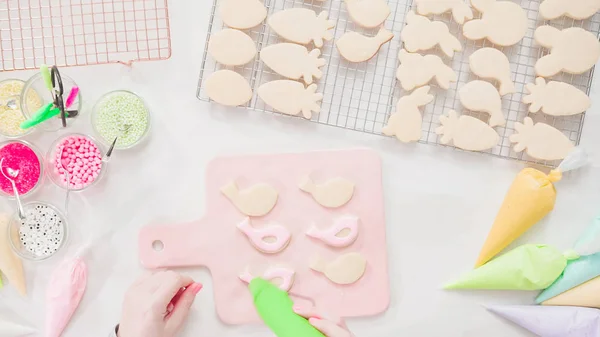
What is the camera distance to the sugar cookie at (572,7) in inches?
54.7

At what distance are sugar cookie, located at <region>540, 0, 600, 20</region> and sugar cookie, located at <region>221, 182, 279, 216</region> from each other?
0.76m

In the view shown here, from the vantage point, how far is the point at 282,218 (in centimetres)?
144

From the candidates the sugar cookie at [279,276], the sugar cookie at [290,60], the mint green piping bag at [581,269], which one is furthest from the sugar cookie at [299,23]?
the mint green piping bag at [581,269]

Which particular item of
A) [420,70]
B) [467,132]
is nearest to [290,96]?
[420,70]

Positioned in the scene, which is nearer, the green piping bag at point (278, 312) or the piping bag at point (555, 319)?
the green piping bag at point (278, 312)

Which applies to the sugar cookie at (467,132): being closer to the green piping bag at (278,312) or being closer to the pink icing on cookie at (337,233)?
the pink icing on cookie at (337,233)

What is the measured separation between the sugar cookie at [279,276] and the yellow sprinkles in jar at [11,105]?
62cm

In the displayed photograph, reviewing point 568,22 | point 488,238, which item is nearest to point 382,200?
point 488,238

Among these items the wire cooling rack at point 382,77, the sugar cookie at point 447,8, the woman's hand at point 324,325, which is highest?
the sugar cookie at point 447,8

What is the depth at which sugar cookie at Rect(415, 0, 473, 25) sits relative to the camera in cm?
140

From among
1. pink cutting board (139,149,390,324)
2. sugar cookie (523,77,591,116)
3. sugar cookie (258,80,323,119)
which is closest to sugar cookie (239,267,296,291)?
pink cutting board (139,149,390,324)

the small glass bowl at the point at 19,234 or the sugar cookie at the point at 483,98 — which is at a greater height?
the sugar cookie at the point at 483,98

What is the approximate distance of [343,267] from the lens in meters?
1.42

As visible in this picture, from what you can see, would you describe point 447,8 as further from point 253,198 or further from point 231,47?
point 253,198
